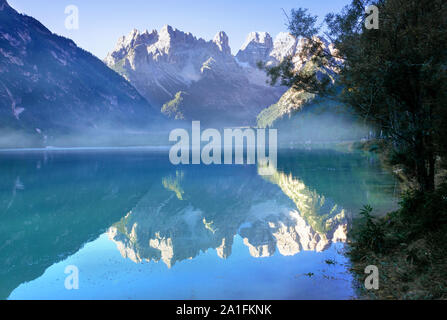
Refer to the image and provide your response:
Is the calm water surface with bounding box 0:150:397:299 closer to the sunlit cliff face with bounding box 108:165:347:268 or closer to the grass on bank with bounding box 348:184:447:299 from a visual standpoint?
the sunlit cliff face with bounding box 108:165:347:268

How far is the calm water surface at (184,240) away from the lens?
38.9ft

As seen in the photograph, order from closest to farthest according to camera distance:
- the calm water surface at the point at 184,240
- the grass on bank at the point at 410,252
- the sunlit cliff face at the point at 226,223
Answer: the grass on bank at the point at 410,252 < the calm water surface at the point at 184,240 < the sunlit cliff face at the point at 226,223

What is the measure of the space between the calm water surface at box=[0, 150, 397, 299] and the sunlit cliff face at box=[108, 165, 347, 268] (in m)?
0.07

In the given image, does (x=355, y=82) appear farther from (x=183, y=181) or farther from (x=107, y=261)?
(x=183, y=181)

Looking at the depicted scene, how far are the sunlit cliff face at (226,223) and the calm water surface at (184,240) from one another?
0.07 metres

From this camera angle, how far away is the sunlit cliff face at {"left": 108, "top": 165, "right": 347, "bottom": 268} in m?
16.5

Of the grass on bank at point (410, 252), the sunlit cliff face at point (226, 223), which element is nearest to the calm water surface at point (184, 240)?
the sunlit cliff face at point (226, 223)

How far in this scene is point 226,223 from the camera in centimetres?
2219

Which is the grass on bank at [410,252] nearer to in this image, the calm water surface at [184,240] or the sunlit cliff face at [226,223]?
the calm water surface at [184,240]

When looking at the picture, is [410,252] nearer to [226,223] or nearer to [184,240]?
[184,240]
